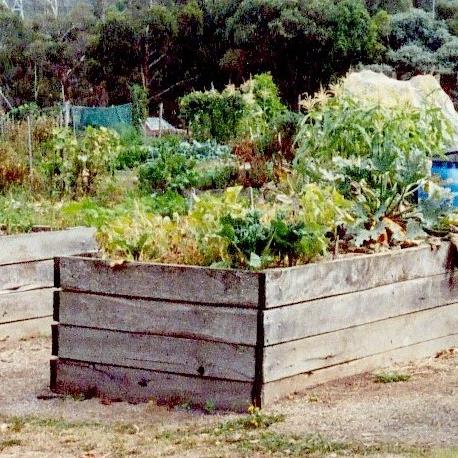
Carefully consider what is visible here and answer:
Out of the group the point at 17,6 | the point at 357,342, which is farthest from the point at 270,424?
the point at 17,6

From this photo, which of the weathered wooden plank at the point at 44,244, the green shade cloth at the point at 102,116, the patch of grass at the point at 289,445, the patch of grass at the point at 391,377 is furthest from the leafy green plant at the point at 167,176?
the green shade cloth at the point at 102,116

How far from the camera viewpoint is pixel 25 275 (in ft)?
19.5

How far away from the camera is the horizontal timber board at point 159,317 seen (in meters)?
4.02

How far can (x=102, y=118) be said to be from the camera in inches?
968

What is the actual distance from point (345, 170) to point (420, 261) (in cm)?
78

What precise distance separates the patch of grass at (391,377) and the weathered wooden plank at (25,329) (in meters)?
2.35

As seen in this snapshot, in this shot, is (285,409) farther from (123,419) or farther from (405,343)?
(405,343)

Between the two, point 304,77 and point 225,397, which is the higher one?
point 304,77

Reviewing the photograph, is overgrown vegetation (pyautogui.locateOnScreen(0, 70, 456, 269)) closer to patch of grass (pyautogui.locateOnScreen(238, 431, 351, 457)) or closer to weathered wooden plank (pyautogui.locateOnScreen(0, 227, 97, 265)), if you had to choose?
weathered wooden plank (pyautogui.locateOnScreen(0, 227, 97, 265))

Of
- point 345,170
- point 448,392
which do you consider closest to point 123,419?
point 448,392

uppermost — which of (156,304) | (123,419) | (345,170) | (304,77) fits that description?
(304,77)

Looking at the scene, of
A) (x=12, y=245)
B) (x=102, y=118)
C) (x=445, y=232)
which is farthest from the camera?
(x=102, y=118)

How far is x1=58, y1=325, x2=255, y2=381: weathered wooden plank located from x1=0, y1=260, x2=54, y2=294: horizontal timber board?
1.46 meters

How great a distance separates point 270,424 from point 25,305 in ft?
8.37
